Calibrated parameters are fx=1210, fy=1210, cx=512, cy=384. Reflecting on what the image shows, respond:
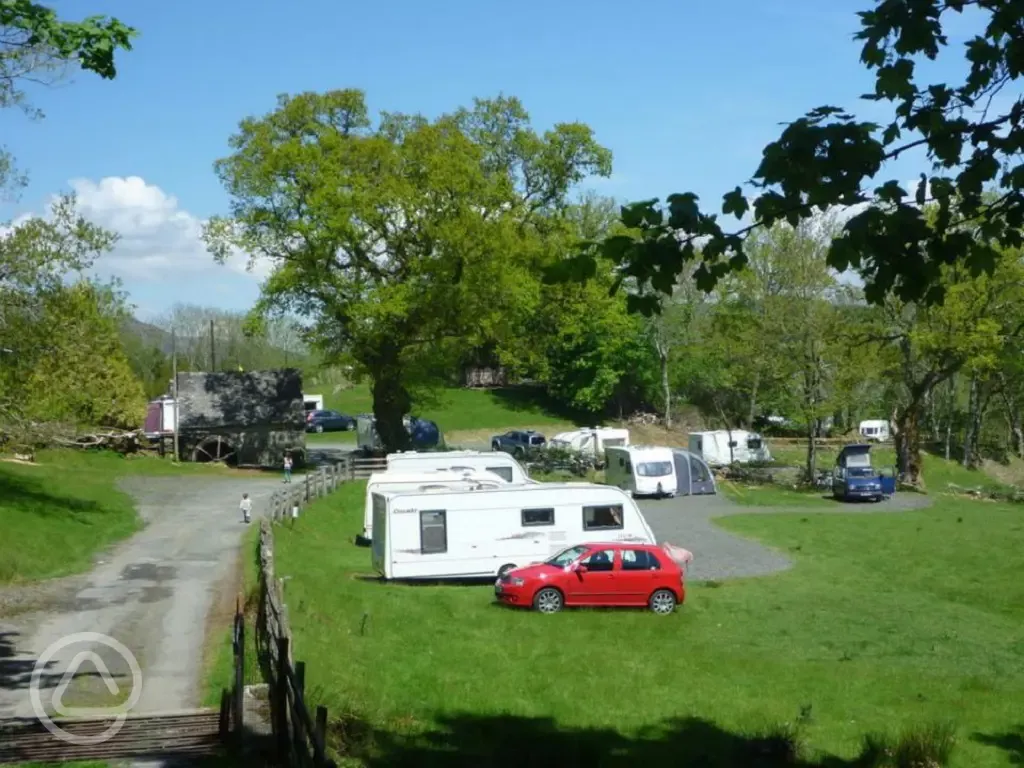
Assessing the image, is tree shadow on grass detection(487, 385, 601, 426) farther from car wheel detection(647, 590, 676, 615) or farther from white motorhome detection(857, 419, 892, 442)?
car wheel detection(647, 590, 676, 615)

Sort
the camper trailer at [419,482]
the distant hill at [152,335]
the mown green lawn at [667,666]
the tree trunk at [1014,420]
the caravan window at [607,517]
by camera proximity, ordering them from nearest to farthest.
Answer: the mown green lawn at [667,666] → the caravan window at [607,517] → the camper trailer at [419,482] → the tree trunk at [1014,420] → the distant hill at [152,335]

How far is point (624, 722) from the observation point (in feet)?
46.4

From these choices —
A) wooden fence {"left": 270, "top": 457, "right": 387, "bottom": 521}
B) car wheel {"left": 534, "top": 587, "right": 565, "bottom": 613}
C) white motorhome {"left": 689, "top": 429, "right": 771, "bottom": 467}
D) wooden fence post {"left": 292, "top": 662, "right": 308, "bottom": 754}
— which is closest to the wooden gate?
wooden fence post {"left": 292, "top": 662, "right": 308, "bottom": 754}

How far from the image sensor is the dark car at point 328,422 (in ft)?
273

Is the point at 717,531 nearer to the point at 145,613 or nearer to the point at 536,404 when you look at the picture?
the point at 145,613

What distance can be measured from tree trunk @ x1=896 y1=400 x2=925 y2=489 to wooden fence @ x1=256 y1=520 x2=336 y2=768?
4522cm

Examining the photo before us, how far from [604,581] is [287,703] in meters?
14.9

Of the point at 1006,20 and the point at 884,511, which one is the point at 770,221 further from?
the point at 884,511

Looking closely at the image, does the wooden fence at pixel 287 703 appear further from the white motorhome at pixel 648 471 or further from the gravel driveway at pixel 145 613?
the white motorhome at pixel 648 471

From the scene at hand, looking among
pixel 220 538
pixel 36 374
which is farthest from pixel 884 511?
pixel 36 374

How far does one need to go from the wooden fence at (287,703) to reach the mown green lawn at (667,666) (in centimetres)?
72

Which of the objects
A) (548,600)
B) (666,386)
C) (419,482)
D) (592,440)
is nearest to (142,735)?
(548,600)

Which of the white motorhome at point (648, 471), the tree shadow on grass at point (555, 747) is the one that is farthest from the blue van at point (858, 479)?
the tree shadow on grass at point (555, 747)

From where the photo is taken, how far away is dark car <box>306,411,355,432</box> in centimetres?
8331
